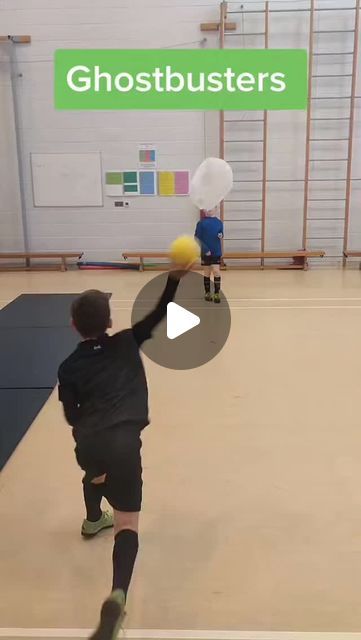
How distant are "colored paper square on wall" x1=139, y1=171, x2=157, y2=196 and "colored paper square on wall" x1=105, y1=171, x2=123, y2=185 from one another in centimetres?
31

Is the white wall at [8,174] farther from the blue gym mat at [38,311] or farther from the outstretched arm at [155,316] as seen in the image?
the outstretched arm at [155,316]

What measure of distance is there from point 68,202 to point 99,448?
291 inches

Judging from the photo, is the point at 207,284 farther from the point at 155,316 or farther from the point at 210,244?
the point at 155,316

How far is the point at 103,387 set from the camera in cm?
183

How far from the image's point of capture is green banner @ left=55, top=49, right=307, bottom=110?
7434mm

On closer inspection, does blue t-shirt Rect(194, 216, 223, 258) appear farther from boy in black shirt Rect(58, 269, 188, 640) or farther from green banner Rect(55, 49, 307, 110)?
boy in black shirt Rect(58, 269, 188, 640)

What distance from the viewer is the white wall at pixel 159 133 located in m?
8.16

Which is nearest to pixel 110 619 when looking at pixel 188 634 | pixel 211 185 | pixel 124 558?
pixel 124 558

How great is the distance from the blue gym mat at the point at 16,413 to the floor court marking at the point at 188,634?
3.93 ft

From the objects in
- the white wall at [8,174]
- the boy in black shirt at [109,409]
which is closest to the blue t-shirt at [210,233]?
the white wall at [8,174]

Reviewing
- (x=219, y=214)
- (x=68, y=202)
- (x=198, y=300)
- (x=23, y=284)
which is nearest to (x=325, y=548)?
(x=198, y=300)
